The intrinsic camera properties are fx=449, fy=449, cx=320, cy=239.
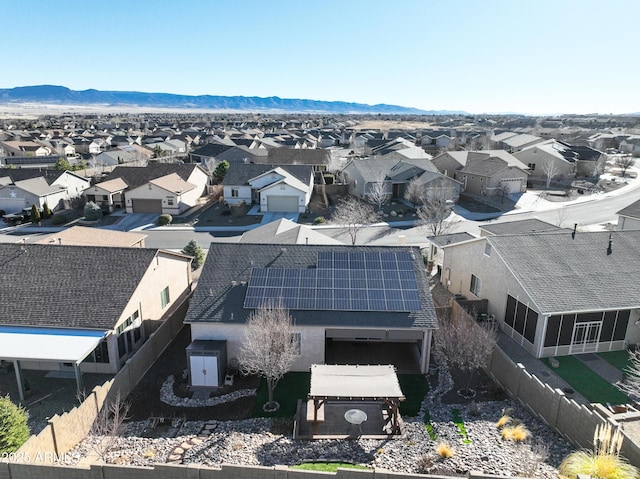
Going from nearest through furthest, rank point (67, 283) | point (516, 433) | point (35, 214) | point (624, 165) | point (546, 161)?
1. point (516, 433)
2. point (67, 283)
3. point (35, 214)
4. point (546, 161)
5. point (624, 165)

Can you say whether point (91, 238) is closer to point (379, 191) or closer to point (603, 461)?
point (603, 461)

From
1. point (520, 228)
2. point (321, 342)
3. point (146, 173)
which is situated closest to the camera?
point (321, 342)

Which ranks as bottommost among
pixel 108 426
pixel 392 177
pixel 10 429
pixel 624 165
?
pixel 108 426

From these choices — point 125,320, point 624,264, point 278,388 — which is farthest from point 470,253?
point 125,320

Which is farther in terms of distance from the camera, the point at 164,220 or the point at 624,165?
the point at 624,165

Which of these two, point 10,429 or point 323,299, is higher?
point 323,299

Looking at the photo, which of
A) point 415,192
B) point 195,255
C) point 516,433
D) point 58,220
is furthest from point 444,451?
point 58,220

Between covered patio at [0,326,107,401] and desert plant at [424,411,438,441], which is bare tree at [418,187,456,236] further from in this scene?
covered patio at [0,326,107,401]
